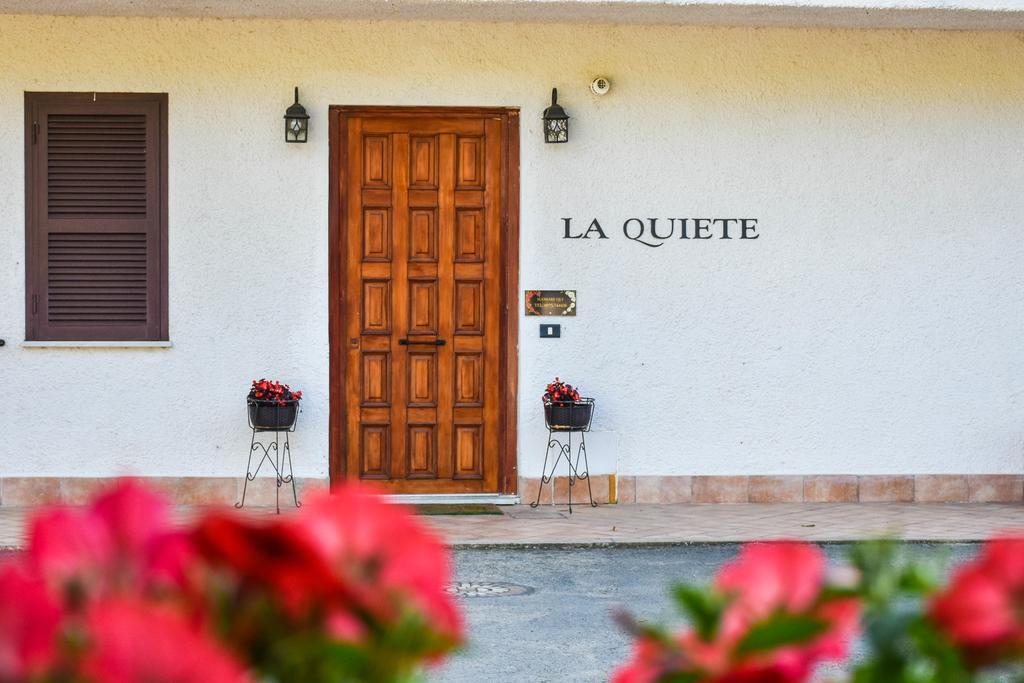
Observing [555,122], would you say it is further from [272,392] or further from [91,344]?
[91,344]

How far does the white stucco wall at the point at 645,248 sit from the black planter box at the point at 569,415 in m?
0.41

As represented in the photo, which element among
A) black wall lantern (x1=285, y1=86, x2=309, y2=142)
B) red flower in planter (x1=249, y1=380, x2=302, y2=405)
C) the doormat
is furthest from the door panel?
red flower in planter (x1=249, y1=380, x2=302, y2=405)

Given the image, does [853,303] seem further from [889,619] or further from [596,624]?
[889,619]

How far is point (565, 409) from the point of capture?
10.1 meters

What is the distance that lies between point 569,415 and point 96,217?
3.69m

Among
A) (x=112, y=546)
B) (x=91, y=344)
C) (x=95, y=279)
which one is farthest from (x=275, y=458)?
(x=112, y=546)

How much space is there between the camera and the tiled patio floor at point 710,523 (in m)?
9.05

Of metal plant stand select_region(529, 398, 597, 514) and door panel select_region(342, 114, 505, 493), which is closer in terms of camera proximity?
metal plant stand select_region(529, 398, 597, 514)

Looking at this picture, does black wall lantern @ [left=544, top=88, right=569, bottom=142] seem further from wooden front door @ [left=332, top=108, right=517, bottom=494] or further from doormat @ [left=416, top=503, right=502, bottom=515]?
doormat @ [left=416, top=503, right=502, bottom=515]

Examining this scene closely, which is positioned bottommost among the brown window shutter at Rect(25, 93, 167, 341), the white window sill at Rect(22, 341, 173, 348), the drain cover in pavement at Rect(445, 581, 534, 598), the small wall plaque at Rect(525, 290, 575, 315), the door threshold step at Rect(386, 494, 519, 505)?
the drain cover in pavement at Rect(445, 581, 534, 598)

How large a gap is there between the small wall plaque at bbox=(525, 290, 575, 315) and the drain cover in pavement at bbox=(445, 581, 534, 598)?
316 centimetres

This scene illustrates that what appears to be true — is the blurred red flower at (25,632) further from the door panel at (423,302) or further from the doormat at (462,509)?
the door panel at (423,302)

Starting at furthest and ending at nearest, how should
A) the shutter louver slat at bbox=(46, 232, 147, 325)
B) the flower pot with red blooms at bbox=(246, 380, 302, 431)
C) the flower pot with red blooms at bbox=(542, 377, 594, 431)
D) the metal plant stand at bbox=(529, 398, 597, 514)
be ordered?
the shutter louver slat at bbox=(46, 232, 147, 325) < the metal plant stand at bbox=(529, 398, 597, 514) < the flower pot with red blooms at bbox=(542, 377, 594, 431) < the flower pot with red blooms at bbox=(246, 380, 302, 431)

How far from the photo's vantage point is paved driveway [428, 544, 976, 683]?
5848mm
